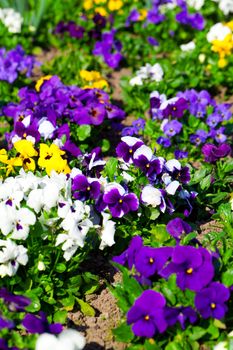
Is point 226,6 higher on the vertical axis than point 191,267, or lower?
lower

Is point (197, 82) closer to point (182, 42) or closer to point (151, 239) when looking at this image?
point (182, 42)

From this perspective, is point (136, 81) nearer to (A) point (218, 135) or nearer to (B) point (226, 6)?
(A) point (218, 135)

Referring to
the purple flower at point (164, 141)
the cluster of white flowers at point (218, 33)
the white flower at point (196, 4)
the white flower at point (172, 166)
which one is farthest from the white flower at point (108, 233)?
the white flower at point (196, 4)

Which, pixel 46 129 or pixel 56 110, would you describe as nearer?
pixel 46 129

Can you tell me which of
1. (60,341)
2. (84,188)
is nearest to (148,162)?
(84,188)

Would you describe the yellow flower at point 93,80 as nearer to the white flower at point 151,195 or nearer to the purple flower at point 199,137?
the purple flower at point 199,137

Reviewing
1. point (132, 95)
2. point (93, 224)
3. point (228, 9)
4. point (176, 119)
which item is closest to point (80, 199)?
point (93, 224)

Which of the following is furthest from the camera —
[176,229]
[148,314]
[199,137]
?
[199,137]
